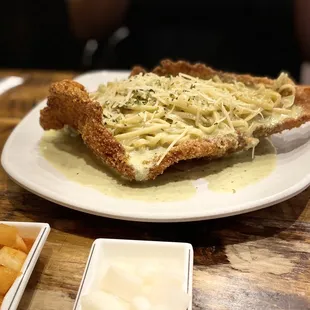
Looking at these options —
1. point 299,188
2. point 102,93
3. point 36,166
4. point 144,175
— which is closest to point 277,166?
point 299,188

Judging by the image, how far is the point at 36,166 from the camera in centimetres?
213

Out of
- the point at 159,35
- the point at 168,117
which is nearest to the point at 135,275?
the point at 168,117

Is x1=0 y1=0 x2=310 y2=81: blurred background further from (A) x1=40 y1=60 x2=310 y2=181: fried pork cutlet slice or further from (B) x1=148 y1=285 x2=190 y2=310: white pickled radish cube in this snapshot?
(B) x1=148 y1=285 x2=190 y2=310: white pickled radish cube

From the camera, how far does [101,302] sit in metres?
1.34

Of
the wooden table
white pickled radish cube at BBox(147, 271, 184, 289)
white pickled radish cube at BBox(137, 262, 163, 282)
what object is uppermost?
white pickled radish cube at BBox(147, 271, 184, 289)

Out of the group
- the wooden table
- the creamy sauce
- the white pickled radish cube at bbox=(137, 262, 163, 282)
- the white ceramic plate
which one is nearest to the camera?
the white pickled radish cube at bbox=(137, 262, 163, 282)

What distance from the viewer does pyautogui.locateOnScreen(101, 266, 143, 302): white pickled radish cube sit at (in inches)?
54.2

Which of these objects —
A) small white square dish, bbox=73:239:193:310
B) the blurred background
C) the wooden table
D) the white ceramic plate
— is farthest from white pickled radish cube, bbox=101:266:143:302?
the blurred background

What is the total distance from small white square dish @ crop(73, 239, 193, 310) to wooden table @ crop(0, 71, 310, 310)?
0.46 feet

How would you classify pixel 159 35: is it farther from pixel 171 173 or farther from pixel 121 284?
pixel 121 284

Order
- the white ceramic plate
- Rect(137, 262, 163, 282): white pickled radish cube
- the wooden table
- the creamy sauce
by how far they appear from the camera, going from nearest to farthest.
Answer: Rect(137, 262, 163, 282): white pickled radish cube < the wooden table < the white ceramic plate < the creamy sauce

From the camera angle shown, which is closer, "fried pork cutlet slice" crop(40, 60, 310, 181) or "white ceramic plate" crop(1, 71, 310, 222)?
"white ceramic plate" crop(1, 71, 310, 222)

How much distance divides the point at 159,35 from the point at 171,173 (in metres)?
3.68

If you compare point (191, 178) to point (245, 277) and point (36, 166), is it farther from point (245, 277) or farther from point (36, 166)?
point (36, 166)
